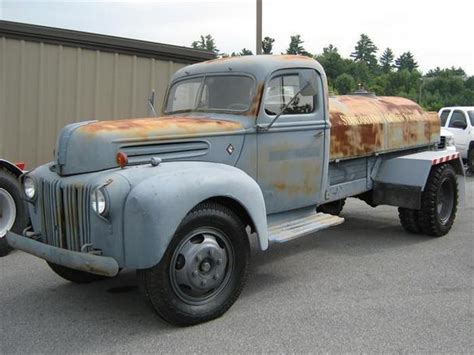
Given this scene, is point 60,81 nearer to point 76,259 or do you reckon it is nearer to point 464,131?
point 76,259

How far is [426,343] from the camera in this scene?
3.75 metres

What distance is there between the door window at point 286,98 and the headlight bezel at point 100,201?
1853 millimetres

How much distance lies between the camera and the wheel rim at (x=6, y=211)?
620 centimetres

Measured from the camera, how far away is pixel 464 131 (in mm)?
14273

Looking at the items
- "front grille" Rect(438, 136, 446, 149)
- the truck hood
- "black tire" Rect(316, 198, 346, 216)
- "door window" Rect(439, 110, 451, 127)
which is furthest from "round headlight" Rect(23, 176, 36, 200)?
"door window" Rect(439, 110, 451, 127)

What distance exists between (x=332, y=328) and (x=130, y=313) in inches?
61.8

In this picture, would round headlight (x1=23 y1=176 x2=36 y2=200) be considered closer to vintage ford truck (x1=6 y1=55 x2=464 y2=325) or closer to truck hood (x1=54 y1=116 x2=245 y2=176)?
vintage ford truck (x1=6 y1=55 x2=464 y2=325)

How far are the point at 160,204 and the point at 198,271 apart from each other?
66 cm

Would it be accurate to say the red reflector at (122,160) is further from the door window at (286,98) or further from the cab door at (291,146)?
the door window at (286,98)

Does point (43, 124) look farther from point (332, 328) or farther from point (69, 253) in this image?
point (332, 328)

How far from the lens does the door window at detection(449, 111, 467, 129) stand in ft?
46.9

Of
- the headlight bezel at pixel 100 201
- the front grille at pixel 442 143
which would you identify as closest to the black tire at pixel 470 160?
the front grille at pixel 442 143

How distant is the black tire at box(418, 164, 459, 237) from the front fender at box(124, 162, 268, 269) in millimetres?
3551

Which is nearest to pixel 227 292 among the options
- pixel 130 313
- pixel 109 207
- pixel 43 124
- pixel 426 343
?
pixel 130 313
